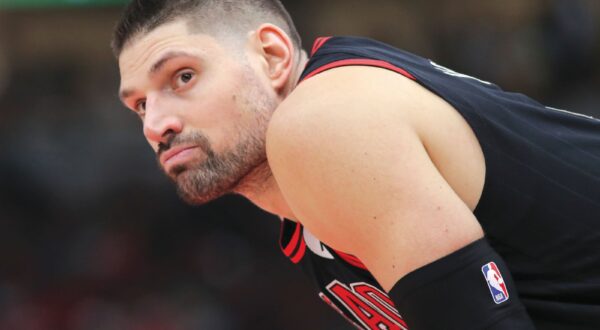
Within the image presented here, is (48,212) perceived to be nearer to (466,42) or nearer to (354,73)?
(466,42)

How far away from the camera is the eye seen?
8.68 ft

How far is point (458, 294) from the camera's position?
2.06m

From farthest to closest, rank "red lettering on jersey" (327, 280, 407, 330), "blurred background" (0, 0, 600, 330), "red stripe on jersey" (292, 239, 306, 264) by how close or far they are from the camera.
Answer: "blurred background" (0, 0, 600, 330) → "red stripe on jersey" (292, 239, 306, 264) → "red lettering on jersey" (327, 280, 407, 330)

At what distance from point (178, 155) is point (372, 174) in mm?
770

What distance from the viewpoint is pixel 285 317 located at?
7996mm

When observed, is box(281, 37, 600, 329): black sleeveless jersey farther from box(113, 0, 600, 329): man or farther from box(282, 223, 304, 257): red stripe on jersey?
box(282, 223, 304, 257): red stripe on jersey

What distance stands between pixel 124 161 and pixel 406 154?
7.44 m

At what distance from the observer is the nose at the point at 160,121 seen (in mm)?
2625

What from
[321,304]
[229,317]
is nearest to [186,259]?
[229,317]

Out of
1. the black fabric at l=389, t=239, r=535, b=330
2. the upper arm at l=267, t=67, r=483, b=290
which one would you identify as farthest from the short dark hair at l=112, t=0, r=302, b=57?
the black fabric at l=389, t=239, r=535, b=330

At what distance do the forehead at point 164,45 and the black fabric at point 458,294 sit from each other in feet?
3.29

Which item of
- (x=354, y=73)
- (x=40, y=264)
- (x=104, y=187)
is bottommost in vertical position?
(x=40, y=264)

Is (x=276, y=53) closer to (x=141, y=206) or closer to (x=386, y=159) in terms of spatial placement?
(x=386, y=159)

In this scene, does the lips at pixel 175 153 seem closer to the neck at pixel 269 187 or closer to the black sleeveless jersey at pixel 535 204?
the neck at pixel 269 187
